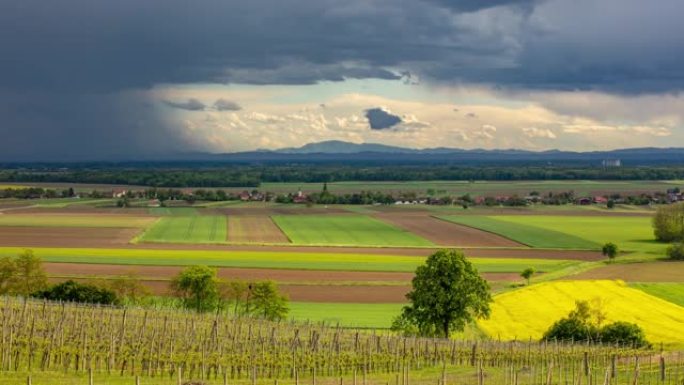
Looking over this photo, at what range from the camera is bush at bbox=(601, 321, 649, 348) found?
173ft

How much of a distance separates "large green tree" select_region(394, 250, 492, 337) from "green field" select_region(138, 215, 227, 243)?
69.7 metres

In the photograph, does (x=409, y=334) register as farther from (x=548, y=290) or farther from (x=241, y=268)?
(x=241, y=268)

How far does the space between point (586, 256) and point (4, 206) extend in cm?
12966

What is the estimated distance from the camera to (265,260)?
10131cm

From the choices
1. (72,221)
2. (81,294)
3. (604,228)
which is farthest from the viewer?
(604,228)

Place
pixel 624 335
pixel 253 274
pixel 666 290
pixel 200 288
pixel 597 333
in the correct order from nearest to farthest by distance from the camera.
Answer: pixel 624 335, pixel 597 333, pixel 200 288, pixel 666 290, pixel 253 274

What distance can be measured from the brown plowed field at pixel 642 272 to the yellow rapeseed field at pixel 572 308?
6063mm

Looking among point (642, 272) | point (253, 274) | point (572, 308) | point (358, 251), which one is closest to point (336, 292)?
point (253, 274)

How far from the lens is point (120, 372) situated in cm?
3916

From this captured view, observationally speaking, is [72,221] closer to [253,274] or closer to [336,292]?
[253,274]

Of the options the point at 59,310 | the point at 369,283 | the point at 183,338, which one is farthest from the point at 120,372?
the point at 369,283

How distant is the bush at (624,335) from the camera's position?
52844mm

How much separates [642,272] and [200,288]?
2038 inches

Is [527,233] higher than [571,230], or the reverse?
[571,230]
